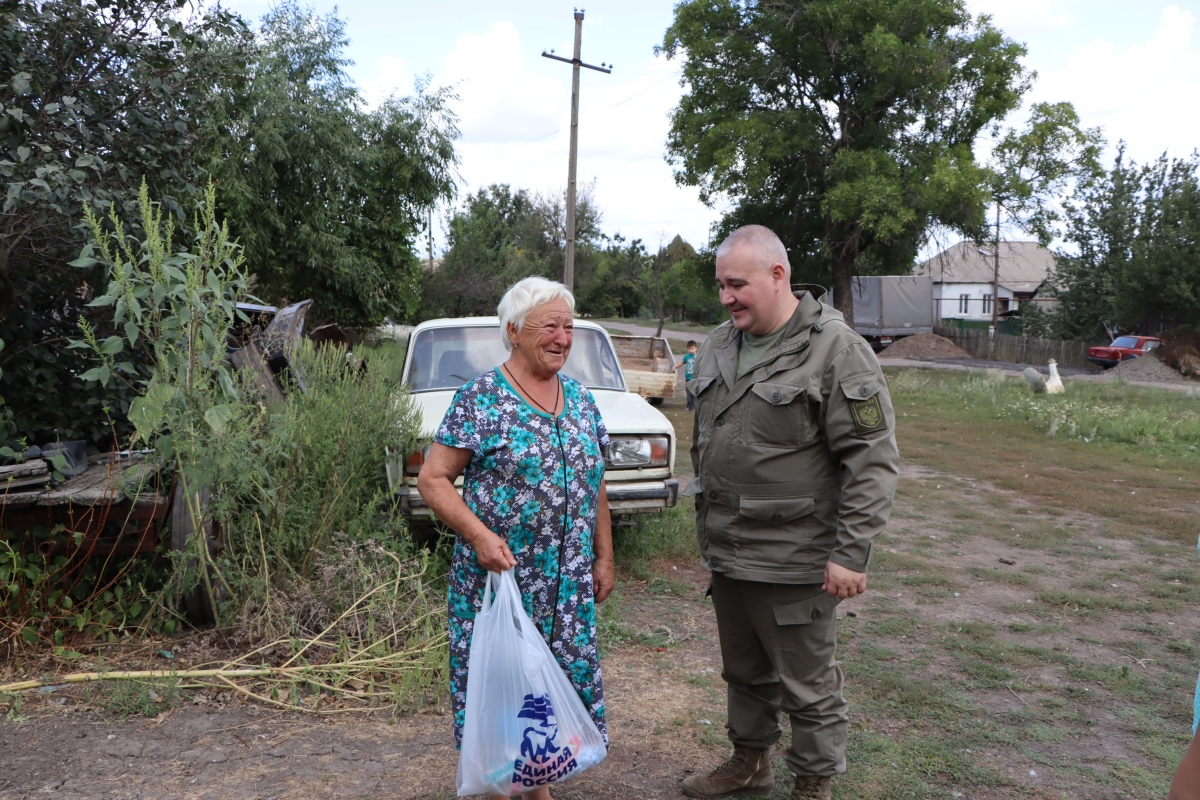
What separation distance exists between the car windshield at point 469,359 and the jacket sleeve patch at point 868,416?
404 cm

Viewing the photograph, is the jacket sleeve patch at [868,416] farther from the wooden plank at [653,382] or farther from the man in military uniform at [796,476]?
the wooden plank at [653,382]

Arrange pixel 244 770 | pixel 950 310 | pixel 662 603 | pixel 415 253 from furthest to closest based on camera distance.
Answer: pixel 950 310 → pixel 415 253 → pixel 662 603 → pixel 244 770

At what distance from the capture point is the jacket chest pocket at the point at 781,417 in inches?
123

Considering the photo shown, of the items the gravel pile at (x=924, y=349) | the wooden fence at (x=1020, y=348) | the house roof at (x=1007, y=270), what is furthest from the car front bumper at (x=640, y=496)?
the house roof at (x=1007, y=270)

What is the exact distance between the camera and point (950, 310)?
6394 centimetres

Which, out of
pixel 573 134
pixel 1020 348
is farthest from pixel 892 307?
pixel 573 134

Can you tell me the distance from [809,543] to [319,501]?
2.75 meters

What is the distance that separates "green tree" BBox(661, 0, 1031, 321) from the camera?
2581 cm

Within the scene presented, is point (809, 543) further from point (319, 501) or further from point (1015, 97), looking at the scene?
point (1015, 97)

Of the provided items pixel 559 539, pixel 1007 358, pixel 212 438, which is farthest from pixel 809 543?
pixel 1007 358

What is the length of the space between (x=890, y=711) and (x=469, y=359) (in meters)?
3.88

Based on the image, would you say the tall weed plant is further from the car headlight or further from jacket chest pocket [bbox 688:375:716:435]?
jacket chest pocket [bbox 688:375:716:435]

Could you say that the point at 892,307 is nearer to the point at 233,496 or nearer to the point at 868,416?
the point at 233,496

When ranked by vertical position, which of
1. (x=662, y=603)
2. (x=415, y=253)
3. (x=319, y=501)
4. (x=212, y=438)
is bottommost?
(x=662, y=603)
